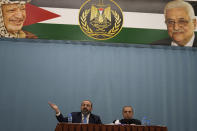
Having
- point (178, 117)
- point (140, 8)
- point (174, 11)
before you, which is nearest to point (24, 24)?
point (140, 8)

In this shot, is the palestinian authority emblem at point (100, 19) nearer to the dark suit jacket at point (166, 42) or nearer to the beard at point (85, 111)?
the dark suit jacket at point (166, 42)

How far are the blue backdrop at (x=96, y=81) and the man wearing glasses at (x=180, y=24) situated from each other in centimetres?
18

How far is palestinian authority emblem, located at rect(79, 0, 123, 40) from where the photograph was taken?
5.33m

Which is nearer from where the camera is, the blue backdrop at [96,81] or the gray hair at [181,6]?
the blue backdrop at [96,81]

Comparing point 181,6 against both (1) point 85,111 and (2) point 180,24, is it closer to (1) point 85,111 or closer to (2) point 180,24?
(2) point 180,24

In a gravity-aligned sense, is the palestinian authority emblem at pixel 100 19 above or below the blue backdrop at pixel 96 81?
above

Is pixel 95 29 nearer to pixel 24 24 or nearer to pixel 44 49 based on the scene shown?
pixel 44 49

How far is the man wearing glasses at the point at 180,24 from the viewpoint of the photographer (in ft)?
17.8

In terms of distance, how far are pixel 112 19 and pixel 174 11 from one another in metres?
1.38

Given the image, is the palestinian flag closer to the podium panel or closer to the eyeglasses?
the eyeglasses

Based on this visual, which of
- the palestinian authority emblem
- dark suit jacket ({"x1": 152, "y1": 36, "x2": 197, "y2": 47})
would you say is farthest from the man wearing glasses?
the palestinian authority emblem

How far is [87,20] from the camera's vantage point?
5.34 meters

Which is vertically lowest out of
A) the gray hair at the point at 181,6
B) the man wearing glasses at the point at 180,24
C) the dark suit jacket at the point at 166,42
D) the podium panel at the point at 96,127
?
the podium panel at the point at 96,127

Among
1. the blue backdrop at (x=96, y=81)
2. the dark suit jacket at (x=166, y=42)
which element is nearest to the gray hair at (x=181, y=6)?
the dark suit jacket at (x=166, y=42)
